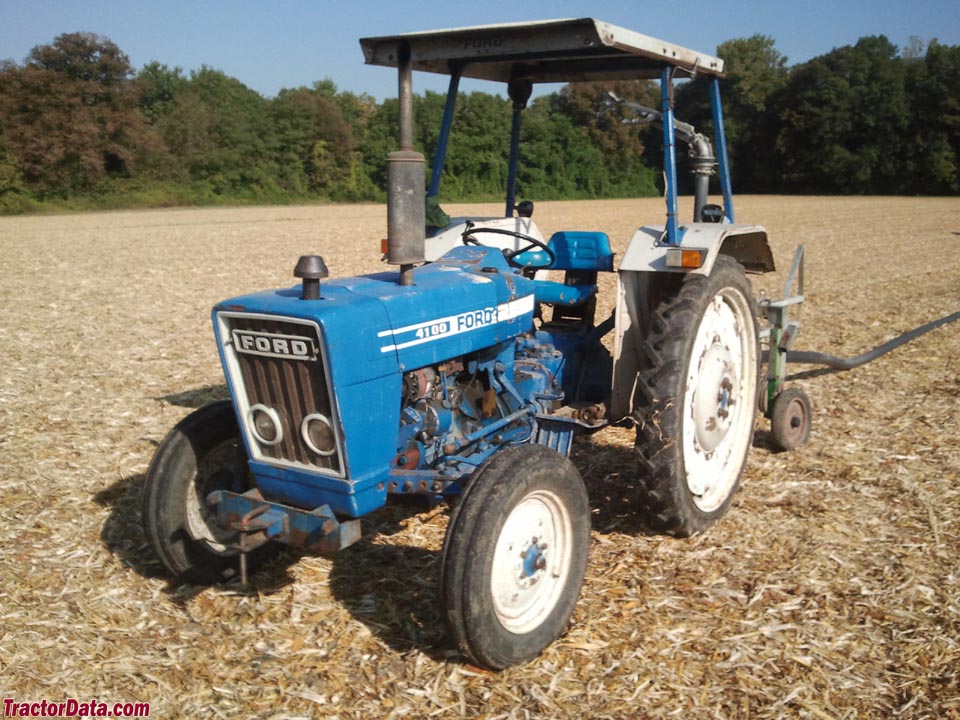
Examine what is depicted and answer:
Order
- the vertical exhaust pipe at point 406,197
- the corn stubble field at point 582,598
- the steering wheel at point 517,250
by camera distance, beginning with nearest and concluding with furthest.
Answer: the corn stubble field at point 582,598 → the vertical exhaust pipe at point 406,197 → the steering wheel at point 517,250

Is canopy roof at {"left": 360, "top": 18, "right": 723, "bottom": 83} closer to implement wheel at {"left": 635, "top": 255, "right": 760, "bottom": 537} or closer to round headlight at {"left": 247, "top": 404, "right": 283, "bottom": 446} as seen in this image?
implement wheel at {"left": 635, "top": 255, "right": 760, "bottom": 537}

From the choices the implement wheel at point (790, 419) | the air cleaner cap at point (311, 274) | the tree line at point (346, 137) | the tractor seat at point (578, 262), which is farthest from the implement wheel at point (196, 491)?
the tree line at point (346, 137)

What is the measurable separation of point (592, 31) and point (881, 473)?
305 centimetres

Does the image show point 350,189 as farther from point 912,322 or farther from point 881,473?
point 881,473

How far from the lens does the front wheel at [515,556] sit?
2.75 meters

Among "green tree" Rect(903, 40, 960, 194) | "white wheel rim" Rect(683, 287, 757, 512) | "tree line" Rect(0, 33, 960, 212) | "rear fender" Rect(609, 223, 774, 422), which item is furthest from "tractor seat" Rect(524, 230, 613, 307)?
"green tree" Rect(903, 40, 960, 194)

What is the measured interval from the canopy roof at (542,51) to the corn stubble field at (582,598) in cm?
222

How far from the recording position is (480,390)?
3.86m

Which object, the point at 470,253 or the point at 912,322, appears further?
the point at 912,322

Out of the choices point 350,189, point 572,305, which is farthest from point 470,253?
point 350,189

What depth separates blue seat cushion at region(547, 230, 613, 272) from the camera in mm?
4750

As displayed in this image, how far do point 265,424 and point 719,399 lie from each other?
7.68 ft

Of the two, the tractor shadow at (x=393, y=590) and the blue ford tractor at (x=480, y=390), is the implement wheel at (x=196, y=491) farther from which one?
the tractor shadow at (x=393, y=590)

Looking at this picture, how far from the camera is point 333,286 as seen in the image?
333 centimetres
